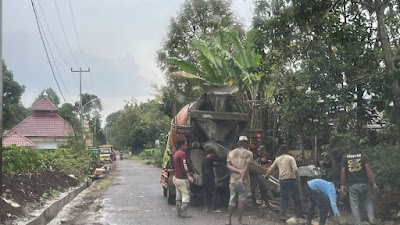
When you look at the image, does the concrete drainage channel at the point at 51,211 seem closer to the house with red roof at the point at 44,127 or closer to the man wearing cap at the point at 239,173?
the man wearing cap at the point at 239,173

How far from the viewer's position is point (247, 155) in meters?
9.86

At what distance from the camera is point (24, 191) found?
38.3 feet

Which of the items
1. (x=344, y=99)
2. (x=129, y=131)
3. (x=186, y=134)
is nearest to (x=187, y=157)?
(x=186, y=134)

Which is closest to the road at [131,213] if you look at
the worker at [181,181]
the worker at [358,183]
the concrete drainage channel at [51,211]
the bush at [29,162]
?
the concrete drainage channel at [51,211]

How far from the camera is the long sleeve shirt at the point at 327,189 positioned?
8.08m

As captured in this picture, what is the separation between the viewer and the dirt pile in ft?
30.5

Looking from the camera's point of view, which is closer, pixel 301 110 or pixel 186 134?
pixel 301 110

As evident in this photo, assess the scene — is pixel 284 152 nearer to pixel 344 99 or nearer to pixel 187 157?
pixel 344 99

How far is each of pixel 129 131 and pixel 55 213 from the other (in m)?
73.9

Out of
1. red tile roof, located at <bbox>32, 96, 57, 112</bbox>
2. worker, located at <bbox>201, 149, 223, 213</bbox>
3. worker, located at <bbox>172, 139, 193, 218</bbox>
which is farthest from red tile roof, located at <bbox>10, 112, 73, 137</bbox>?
worker, located at <bbox>172, 139, 193, 218</bbox>

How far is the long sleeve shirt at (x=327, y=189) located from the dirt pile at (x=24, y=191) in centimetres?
586

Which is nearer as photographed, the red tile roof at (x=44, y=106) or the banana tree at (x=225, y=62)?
the banana tree at (x=225, y=62)

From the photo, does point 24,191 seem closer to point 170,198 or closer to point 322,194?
point 170,198

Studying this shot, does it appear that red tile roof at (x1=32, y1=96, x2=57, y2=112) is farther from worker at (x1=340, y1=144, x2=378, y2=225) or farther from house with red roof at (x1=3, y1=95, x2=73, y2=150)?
worker at (x1=340, y1=144, x2=378, y2=225)
